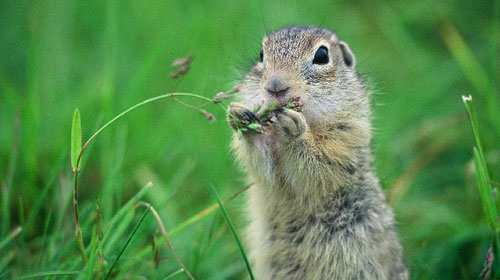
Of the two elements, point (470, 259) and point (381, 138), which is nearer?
point (470, 259)

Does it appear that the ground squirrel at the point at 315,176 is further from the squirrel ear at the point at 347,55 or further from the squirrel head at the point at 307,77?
the squirrel ear at the point at 347,55

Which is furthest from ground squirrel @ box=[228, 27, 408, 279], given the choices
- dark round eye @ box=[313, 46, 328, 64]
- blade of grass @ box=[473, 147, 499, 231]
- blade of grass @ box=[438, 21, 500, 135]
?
blade of grass @ box=[438, 21, 500, 135]

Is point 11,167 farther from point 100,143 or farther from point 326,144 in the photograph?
point 326,144

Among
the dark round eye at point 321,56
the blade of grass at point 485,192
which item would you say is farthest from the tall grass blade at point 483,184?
the dark round eye at point 321,56

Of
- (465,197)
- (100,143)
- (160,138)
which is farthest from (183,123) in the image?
(465,197)

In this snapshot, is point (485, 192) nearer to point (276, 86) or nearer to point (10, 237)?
point (276, 86)

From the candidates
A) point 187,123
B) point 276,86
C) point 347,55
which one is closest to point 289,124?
point 276,86

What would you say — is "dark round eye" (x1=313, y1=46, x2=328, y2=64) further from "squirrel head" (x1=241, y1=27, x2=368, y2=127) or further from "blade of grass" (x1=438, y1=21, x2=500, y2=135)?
"blade of grass" (x1=438, y1=21, x2=500, y2=135)
